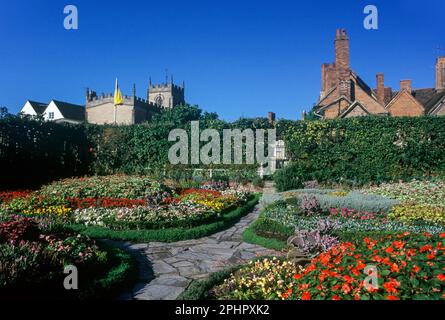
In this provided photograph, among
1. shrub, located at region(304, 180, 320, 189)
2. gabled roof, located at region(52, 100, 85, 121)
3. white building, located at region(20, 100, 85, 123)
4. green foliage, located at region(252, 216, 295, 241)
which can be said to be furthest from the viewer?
gabled roof, located at region(52, 100, 85, 121)

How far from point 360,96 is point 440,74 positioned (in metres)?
11.8

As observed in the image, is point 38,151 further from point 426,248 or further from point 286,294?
point 426,248

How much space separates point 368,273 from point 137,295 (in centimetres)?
288

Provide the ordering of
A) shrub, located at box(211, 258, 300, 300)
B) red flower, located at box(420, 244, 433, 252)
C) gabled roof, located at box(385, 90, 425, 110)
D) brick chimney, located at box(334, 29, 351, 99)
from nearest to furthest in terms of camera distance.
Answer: red flower, located at box(420, 244, 433, 252)
shrub, located at box(211, 258, 300, 300)
brick chimney, located at box(334, 29, 351, 99)
gabled roof, located at box(385, 90, 425, 110)

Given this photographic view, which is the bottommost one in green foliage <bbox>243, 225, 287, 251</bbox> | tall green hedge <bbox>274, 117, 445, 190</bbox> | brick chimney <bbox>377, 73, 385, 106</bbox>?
green foliage <bbox>243, 225, 287, 251</bbox>

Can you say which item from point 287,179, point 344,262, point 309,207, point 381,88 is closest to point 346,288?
point 344,262

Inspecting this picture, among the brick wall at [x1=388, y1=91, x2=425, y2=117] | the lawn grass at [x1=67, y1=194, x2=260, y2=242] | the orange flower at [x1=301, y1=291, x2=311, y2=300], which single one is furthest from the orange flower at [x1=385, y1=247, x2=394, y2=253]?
the brick wall at [x1=388, y1=91, x2=425, y2=117]

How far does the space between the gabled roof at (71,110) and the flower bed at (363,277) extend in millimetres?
52617

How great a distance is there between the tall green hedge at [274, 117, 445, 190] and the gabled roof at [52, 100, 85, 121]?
4337 centimetres

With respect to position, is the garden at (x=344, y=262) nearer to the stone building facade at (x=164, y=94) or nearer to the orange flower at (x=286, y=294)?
the orange flower at (x=286, y=294)

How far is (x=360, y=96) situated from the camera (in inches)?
1037

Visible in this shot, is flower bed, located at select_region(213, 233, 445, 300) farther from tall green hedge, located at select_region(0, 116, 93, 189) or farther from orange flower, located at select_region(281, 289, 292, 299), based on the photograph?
tall green hedge, located at select_region(0, 116, 93, 189)

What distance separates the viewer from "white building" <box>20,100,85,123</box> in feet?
168

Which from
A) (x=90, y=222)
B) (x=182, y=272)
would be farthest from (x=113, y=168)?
(x=182, y=272)
